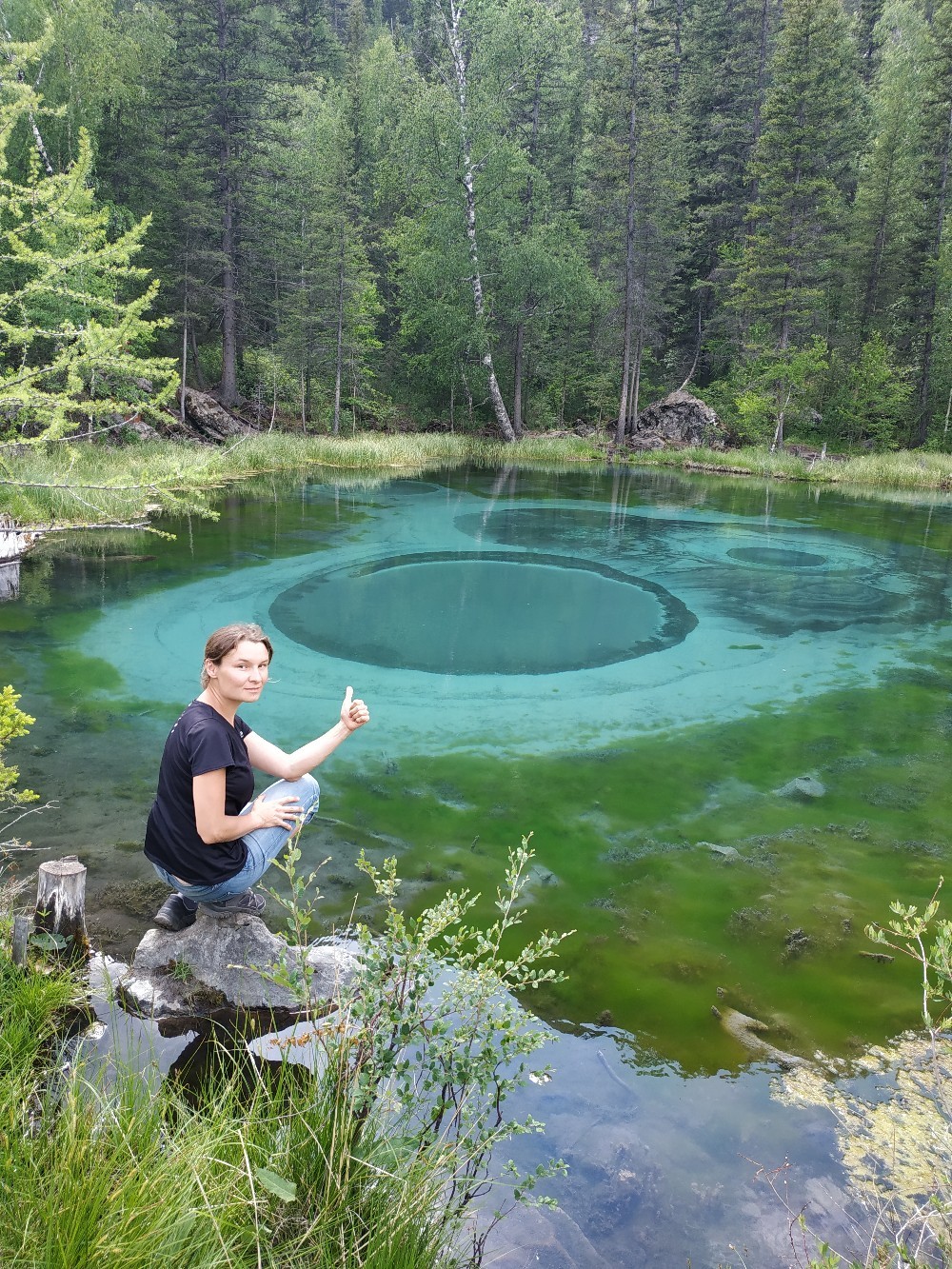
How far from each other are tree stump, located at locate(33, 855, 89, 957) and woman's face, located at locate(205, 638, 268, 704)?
2.79 feet

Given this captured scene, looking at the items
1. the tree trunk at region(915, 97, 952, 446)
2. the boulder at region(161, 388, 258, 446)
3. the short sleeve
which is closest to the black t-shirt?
the short sleeve

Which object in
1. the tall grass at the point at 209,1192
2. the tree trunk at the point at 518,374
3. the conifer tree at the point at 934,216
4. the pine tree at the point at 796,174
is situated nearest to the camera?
the tall grass at the point at 209,1192

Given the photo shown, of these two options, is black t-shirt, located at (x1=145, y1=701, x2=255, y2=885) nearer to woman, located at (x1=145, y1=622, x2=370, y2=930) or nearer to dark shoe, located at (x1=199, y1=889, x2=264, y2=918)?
woman, located at (x1=145, y1=622, x2=370, y2=930)

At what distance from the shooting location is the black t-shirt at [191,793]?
268cm

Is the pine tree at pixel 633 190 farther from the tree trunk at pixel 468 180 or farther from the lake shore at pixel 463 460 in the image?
the tree trunk at pixel 468 180

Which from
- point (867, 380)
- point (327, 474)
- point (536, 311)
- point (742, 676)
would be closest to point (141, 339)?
point (327, 474)

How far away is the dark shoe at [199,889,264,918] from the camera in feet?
9.95

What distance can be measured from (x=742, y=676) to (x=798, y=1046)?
4.50 metres

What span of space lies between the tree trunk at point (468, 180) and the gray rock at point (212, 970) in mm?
24386

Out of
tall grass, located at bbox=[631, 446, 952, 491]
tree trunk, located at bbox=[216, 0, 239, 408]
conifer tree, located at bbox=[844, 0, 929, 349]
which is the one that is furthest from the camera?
conifer tree, located at bbox=[844, 0, 929, 349]

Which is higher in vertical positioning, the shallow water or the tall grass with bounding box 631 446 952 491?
the tall grass with bounding box 631 446 952 491

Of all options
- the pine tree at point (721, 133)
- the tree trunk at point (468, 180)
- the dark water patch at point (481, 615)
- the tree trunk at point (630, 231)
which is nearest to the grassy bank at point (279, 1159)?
the dark water patch at point (481, 615)

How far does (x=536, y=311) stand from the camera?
26.7 m

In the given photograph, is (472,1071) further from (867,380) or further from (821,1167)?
(867,380)
